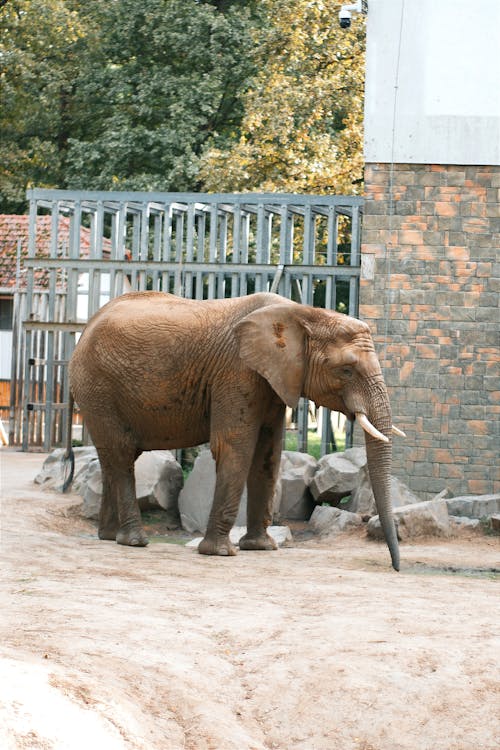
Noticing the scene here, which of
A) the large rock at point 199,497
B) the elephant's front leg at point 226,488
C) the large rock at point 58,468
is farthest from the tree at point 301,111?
the elephant's front leg at point 226,488

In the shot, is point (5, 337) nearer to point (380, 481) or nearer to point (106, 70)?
point (106, 70)

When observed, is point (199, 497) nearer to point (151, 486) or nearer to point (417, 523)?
point (151, 486)

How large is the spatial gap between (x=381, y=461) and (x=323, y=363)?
93cm

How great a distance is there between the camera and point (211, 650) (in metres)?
6.77

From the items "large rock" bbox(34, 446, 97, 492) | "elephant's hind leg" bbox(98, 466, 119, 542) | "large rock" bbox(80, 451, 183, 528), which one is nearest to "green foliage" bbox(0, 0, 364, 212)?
"large rock" bbox(34, 446, 97, 492)

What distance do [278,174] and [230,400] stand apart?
1428cm

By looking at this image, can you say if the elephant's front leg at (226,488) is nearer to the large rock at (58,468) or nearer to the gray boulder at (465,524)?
the gray boulder at (465,524)

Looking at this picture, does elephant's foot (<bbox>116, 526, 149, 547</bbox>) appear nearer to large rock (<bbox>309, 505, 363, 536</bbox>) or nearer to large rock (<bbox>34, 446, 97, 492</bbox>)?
large rock (<bbox>309, 505, 363, 536</bbox>)

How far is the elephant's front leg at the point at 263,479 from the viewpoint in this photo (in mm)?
10609

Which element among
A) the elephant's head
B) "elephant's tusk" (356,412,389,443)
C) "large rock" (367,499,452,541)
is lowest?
"large rock" (367,499,452,541)

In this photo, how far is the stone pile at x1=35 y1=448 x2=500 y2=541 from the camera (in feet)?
39.8

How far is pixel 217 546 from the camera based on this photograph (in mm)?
10203

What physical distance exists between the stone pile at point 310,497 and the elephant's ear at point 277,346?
221cm

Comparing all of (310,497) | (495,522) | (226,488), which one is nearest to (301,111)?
(310,497)
